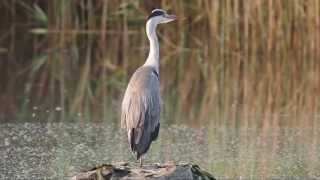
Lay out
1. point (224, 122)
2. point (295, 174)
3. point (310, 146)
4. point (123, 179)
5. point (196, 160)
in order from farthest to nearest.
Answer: point (224, 122), point (310, 146), point (196, 160), point (295, 174), point (123, 179)

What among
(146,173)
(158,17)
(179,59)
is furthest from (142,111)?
(179,59)

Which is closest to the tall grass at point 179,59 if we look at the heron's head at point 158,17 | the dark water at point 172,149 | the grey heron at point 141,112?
the dark water at point 172,149

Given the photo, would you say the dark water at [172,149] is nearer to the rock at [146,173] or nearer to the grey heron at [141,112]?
the grey heron at [141,112]

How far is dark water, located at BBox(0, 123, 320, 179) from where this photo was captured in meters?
7.37

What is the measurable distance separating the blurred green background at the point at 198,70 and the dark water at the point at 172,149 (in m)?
0.02

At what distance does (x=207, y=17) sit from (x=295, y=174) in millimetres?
7817

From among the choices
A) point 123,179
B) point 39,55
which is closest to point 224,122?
point 123,179

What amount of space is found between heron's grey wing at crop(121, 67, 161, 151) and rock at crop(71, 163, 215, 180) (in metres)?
0.43

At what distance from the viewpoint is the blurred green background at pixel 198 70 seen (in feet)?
28.1

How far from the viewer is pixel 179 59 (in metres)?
13.6

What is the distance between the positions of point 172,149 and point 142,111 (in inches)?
46.0

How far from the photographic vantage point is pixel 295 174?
7199mm

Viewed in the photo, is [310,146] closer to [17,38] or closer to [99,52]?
[99,52]

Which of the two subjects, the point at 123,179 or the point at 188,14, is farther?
the point at 188,14
